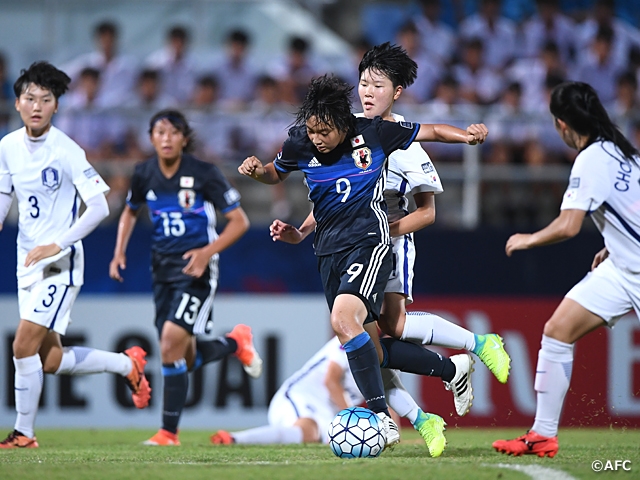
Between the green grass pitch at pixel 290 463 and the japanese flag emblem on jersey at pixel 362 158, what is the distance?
1.70m

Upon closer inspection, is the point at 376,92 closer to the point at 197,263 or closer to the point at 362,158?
the point at 362,158

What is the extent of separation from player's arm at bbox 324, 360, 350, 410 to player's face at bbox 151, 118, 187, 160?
214 cm

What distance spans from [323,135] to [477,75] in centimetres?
709

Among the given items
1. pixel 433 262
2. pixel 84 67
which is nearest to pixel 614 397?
pixel 433 262

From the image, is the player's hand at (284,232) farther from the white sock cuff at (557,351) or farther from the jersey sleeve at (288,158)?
the white sock cuff at (557,351)

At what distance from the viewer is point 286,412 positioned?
7656mm

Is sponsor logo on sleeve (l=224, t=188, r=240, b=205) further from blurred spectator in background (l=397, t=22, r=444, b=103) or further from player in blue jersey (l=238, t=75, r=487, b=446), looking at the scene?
blurred spectator in background (l=397, t=22, r=444, b=103)

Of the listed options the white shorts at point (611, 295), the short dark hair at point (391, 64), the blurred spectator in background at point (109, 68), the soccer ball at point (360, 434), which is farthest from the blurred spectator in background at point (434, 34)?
the soccer ball at point (360, 434)

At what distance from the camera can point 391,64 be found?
5.98m

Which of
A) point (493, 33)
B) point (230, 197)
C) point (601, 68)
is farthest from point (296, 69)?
point (230, 197)

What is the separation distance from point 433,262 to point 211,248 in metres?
3.53

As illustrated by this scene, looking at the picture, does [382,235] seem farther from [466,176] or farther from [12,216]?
[12,216]

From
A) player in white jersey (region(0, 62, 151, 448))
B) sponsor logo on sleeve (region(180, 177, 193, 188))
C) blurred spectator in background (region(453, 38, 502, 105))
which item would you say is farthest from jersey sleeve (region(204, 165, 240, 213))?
blurred spectator in background (region(453, 38, 502, 105))

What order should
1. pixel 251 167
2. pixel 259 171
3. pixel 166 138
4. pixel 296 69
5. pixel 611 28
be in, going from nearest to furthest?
1. pixel 251 167
2. pixel 259 171
3. pixel 166 138
4. pixel 296 69
5. pixel 611 28
